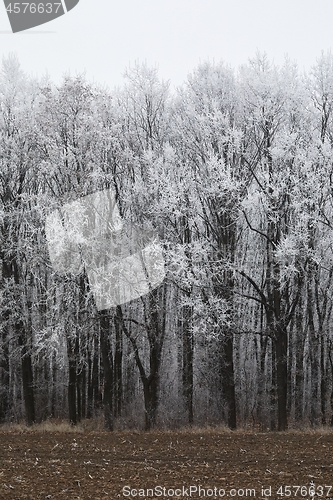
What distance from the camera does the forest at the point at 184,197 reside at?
636 inches

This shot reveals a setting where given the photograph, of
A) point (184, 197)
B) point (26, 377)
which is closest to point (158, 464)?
point (184, 197)

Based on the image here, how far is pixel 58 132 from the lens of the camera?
16984 mm

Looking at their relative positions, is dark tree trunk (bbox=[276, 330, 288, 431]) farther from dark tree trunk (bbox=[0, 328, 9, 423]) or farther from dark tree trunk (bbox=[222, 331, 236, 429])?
dark tree trunk (bbox=[0, 328, 9, 423])

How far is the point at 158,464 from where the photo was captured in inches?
403

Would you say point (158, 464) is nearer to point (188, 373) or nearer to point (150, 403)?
point (150, 403)

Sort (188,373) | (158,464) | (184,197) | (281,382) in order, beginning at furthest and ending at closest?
1. (188,373)
2. (184,197)
3. (281,382)
4. (158,464)

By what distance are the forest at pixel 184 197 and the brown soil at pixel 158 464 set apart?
3.14 meters

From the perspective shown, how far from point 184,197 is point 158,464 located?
9010mm

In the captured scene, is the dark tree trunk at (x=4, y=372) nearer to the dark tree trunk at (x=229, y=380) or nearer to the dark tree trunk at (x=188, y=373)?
the dark tree trunk at (x=188, y=373)

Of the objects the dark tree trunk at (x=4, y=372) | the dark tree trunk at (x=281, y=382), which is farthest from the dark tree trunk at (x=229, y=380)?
the dark tree trunk at (x=4, y=372)

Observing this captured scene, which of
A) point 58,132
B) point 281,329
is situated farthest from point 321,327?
point 58,132

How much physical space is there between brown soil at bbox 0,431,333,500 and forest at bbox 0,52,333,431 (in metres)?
3.14

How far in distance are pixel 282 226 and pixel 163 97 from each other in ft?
21.6

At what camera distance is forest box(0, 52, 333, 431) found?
16.2 metres
